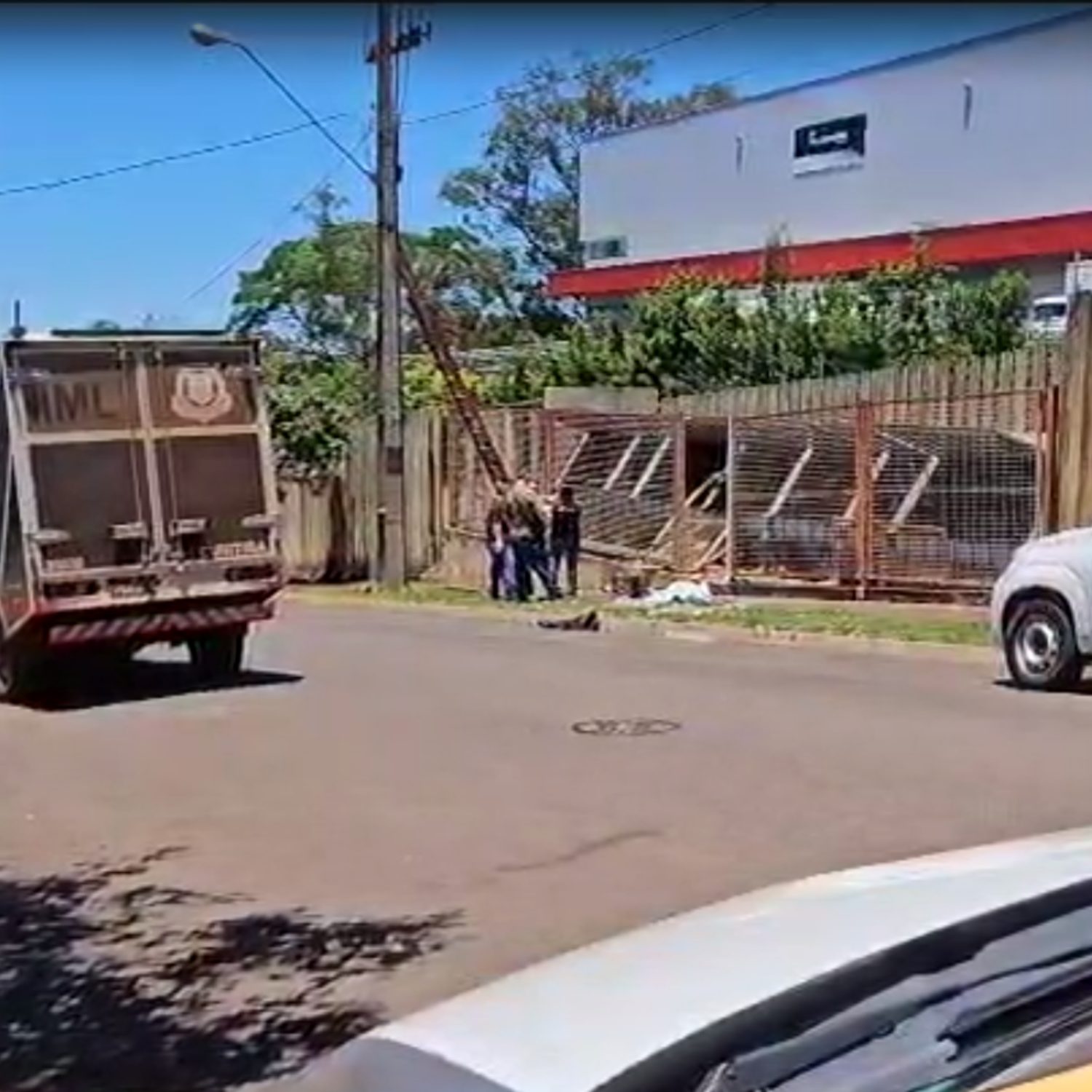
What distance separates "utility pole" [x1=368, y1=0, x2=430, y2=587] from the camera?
81.7 feet

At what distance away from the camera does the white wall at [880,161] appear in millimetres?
36875

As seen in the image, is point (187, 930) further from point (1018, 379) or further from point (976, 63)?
point (976, 63)

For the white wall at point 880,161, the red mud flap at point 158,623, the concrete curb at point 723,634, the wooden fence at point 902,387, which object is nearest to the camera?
the red mud flap at point 158,623

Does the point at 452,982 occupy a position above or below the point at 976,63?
below

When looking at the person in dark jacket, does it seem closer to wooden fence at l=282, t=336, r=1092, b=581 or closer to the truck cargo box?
wooden fence at l=282, t=336, r=1092, b=581

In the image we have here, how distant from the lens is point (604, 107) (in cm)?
6481

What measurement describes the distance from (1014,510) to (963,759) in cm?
1000

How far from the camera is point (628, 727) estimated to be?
40.4ft

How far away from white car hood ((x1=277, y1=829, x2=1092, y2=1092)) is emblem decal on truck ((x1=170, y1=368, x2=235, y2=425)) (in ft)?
46.0

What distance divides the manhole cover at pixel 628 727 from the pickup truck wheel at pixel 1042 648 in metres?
3.04

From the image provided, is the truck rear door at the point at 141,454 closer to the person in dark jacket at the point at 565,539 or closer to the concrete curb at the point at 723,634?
the concrete curb at the point at 723,634

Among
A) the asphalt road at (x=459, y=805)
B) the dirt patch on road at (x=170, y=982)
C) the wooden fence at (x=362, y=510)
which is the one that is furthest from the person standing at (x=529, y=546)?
the dirt patch on road at (x=170, y=982)

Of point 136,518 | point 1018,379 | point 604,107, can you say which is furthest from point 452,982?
point 604,107

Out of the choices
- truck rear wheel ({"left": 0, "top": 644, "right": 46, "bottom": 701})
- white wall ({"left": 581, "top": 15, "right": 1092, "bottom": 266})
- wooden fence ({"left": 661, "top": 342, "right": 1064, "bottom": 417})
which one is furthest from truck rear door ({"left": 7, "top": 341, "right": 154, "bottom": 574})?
white wall ({"left": 581, "top": 15, "right": 1092, "bottom": 266})
